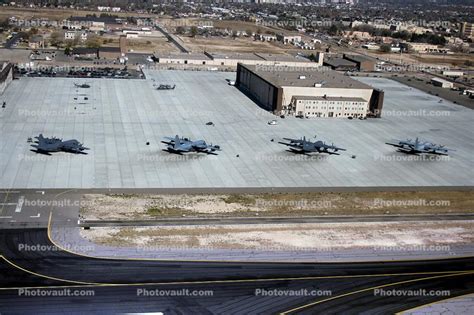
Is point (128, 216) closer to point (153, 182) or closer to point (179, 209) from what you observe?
point (179, 209)

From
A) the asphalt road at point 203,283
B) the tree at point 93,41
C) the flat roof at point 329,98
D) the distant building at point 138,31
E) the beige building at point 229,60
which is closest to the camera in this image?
the asphalt road at point 203,283

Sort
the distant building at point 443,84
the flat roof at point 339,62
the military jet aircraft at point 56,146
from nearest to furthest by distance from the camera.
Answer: the military jet aircraft at point 56,146, the distant building at point 443,84, the flat roof at point 339,62

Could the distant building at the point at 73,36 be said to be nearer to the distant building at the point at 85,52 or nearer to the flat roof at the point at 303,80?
the distant building at the point at 85,52

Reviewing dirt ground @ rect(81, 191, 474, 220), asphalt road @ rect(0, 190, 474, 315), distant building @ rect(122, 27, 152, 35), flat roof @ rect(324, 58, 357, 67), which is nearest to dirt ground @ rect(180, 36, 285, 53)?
distant building @ rect(122, 27, 152, 35)

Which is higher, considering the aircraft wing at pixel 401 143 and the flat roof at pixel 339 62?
the flat roof at pixel 339 62

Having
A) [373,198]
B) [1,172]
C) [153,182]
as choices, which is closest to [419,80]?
[373,198]

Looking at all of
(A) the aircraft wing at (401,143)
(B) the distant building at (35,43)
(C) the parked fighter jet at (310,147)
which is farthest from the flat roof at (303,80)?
(B) the distant building at (35,43)
